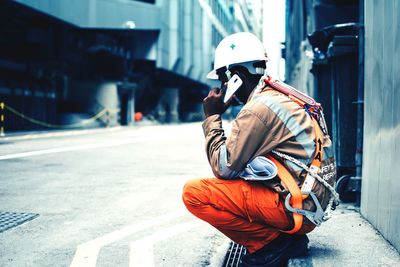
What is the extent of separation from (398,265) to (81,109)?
32.1 m

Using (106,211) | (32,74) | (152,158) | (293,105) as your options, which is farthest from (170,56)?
(293,105)

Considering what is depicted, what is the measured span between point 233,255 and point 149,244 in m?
0.76

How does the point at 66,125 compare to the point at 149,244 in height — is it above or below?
above

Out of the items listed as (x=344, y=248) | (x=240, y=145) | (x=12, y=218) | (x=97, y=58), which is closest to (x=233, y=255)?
(x=344, y=248)

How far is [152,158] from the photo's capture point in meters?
11.2

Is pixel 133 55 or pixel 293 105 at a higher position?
pixel 133 55

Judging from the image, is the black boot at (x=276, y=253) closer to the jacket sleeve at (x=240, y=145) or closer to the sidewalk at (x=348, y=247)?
the sidewalk at (x=348, y=247)

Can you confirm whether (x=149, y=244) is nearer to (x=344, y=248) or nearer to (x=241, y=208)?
(x=241, y=208)

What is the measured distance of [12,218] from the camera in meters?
5.06

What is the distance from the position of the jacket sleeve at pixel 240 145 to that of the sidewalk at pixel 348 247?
2.75 feet

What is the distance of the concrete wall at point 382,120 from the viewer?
3467 millimetres

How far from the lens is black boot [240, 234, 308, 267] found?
3.10 meters

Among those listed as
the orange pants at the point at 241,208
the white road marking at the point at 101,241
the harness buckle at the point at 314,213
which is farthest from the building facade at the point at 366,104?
the white road marking at the point at 101,241

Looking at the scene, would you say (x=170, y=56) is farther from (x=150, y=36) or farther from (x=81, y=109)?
(x=81, y=109)
